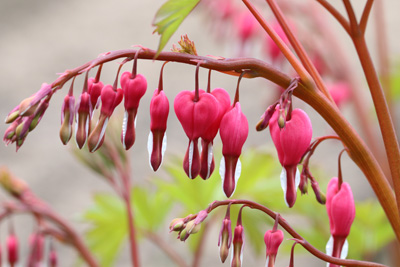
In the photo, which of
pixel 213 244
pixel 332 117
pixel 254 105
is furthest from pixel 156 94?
pixel 254 105

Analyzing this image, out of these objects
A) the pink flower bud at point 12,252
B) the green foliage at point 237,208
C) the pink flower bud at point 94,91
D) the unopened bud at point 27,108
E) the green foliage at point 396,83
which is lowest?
A: the pink flower bud at point 12,252

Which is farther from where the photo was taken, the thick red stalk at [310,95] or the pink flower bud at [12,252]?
the pink flower bud at [12,252]

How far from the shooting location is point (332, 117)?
21.1 inches

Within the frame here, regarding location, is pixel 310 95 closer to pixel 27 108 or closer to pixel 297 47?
pixel 297 47

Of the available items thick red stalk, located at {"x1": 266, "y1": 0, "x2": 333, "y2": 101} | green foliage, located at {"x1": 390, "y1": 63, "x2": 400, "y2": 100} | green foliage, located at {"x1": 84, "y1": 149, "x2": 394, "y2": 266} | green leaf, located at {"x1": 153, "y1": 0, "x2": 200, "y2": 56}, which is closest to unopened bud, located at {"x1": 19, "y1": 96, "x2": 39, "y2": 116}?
green leaf, located at {"x1": 153, "y1": 0, "x2": 200, "y2": 56}

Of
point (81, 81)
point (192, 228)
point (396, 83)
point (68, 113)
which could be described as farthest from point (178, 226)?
point (81, 81)

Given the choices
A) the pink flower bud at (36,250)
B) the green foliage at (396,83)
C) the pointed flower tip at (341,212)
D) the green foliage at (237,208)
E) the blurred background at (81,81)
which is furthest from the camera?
the blurred background at (81,81)

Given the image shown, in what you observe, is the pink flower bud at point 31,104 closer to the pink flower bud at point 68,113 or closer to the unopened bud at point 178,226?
the pink flower bud at point 68,113

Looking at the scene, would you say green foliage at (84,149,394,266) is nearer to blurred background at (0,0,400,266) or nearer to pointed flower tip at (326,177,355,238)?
pointed flower tip at (326,177,355,238)

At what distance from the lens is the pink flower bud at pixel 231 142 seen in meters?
0.50

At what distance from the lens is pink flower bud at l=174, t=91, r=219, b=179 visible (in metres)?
0.50

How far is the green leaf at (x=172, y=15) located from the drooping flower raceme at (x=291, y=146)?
0.34 feet

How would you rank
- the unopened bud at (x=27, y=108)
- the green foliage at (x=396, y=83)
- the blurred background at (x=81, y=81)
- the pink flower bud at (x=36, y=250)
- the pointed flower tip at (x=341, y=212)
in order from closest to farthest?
the unopened bud at (x=27, y=108)
the pointed flower tip at (x=341, y=212)
the pink flower bud at (x=36, y=250)
the green foliage at (x=396, y=83)
the blurred background at (x=81, y=81)

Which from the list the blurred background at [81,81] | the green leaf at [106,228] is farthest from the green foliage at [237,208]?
the blurred background at [81,81]
